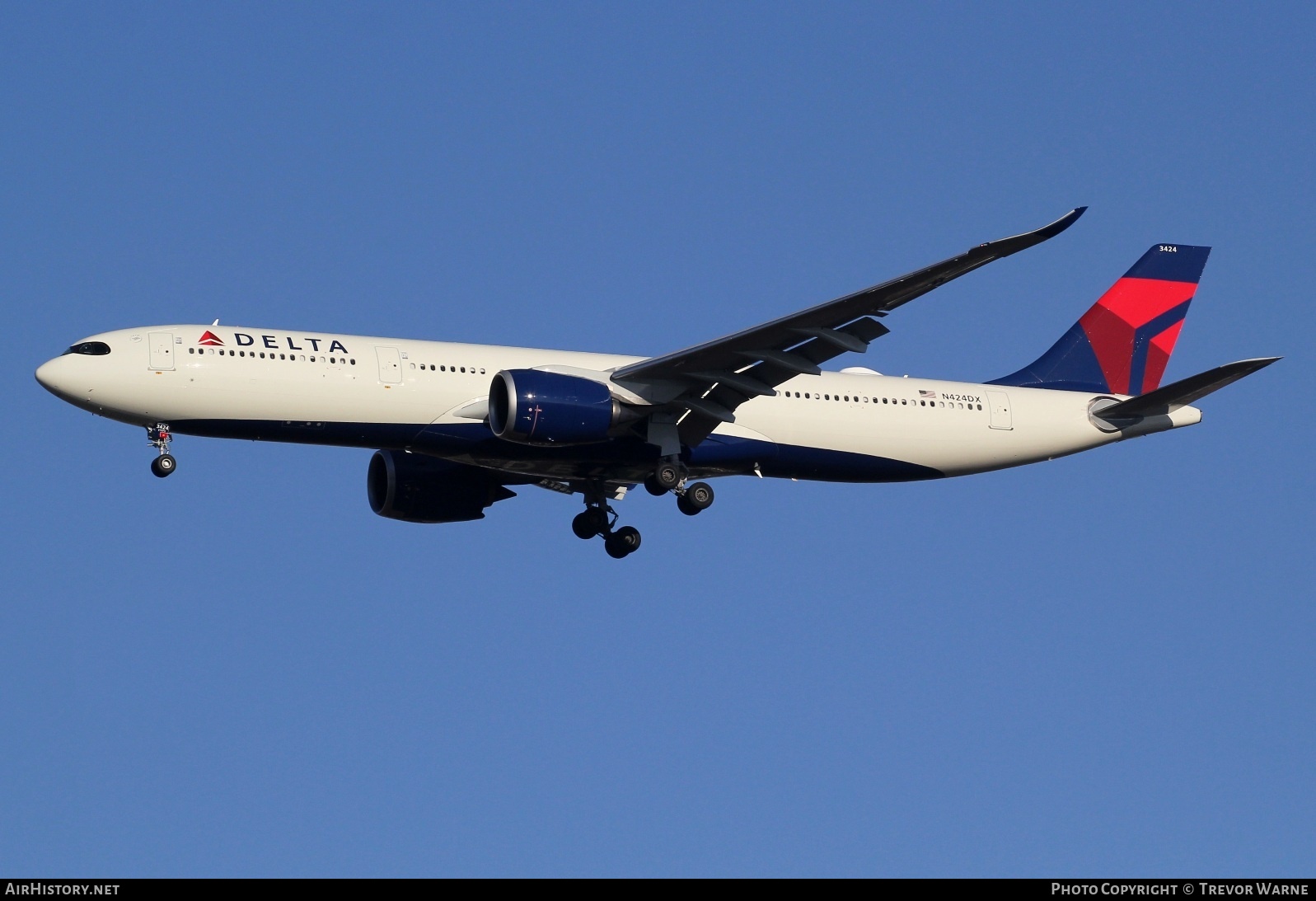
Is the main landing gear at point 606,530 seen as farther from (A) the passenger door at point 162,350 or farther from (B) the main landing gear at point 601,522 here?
(A) the passenger door at point 162,350

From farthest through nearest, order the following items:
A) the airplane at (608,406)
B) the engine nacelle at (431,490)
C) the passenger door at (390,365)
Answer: the engine nacelle at (431,490), the passenger door at (390,365), the airplane at (608,406)

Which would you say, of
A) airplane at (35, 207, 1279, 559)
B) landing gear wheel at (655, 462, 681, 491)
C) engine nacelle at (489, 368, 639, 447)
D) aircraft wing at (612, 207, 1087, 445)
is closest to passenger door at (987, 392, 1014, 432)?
airplane at (35, 207, 1279, 559)

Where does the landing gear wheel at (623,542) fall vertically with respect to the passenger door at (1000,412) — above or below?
below

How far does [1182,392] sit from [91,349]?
24.8 m

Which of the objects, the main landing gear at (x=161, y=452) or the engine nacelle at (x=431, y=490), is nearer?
the main landing gear at (x=161, y=452)

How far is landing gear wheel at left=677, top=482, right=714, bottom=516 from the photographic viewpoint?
39719 millimetres

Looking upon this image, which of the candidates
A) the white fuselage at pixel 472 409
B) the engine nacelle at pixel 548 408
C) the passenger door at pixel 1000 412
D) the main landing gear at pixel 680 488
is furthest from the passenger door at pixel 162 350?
the passenger door at pixel 1000 412

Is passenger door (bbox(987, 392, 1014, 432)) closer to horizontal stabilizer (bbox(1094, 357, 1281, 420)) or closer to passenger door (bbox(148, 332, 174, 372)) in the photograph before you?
horizontal stabilizer (bbox(1094, 357, 1281, 420))

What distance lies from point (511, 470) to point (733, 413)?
552 cm

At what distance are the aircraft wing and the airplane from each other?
0.16 ft

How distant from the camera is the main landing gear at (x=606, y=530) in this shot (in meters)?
42.6

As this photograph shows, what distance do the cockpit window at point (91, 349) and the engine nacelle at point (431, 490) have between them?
28.2ft
